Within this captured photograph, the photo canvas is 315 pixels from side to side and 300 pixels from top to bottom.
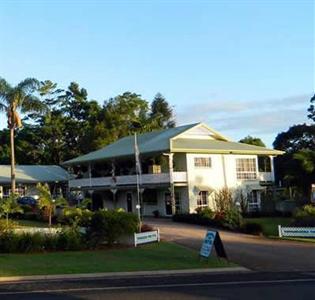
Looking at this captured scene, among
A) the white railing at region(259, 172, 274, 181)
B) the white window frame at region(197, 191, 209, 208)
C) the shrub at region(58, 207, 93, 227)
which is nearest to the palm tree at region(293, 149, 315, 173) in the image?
the white railing at region(259, 172, 274, 181)

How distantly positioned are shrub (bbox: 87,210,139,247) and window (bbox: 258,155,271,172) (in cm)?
3146

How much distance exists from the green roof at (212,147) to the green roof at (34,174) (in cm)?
2144

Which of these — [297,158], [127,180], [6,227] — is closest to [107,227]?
[6,227]

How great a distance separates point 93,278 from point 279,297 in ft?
21.2

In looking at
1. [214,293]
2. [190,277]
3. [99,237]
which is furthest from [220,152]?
[214,293]

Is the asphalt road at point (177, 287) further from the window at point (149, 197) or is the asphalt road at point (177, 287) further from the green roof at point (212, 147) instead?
the window at point (149, 197)

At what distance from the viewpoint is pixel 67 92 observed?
8406 centimetres

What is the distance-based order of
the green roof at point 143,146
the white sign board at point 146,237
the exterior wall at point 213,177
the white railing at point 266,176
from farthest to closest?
the white railing at point 266,176, the green roof at point 143,146, the exterior wall at point 213,177, the white sign board at point 146,237

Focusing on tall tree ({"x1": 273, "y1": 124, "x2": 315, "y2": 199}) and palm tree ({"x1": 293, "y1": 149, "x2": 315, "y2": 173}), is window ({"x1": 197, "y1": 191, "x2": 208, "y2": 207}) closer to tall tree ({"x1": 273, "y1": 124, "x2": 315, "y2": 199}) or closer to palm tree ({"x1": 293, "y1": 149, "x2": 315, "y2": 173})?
tall tree ({"x1": 273, "y1": 124, "x2": 315, "y2": 199})

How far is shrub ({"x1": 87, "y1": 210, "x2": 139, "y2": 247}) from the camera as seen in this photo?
2583 cm

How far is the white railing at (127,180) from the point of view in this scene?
1898 inches

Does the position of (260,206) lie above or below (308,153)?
below

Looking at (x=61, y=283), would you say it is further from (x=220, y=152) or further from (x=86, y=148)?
(x=86, y=148)

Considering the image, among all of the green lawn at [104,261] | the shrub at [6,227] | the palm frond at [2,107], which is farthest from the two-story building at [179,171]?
the green lawn at [104,261]
